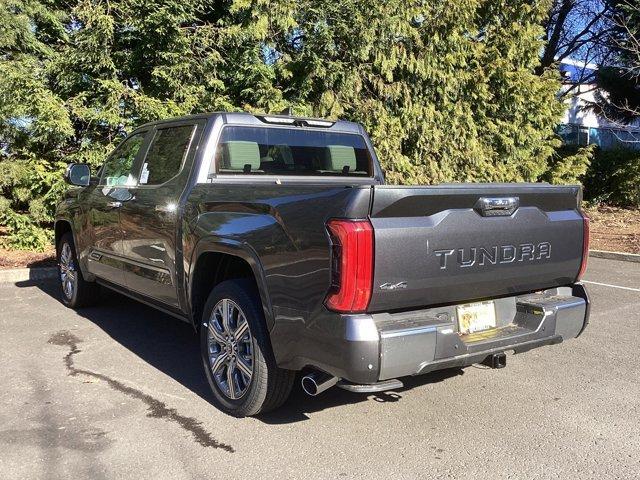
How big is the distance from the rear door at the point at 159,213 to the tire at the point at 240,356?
1.81 feet

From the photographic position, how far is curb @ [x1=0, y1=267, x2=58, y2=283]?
27.5 feet

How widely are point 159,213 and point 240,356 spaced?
4.65ft

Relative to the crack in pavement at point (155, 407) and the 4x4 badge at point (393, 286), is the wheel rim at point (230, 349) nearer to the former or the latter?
the crack in pavement at point (155, 407)

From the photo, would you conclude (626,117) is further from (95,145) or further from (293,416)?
(293,416)

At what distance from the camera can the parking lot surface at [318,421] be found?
129 inches

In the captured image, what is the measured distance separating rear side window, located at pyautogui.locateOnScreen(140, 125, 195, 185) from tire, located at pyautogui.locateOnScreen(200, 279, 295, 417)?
1.28 meters

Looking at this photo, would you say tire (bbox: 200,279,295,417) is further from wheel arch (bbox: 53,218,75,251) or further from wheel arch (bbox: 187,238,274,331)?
wheel arch (bbox: 53,218,75,251)

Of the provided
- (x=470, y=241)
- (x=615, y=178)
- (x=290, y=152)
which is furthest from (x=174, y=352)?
(x=615, y=178)

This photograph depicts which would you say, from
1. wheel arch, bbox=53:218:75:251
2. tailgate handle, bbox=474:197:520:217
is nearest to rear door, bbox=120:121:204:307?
wheel arch, bbox=53:218:75:251

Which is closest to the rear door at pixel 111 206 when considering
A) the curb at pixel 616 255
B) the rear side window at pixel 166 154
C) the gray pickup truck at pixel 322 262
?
the gray pickup truck at pixel 322 262

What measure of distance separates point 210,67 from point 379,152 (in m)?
3.46

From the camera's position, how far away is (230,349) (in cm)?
389

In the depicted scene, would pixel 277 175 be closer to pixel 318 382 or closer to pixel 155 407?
pixel 155 407

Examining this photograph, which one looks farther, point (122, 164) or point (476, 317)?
point (122, 164)
